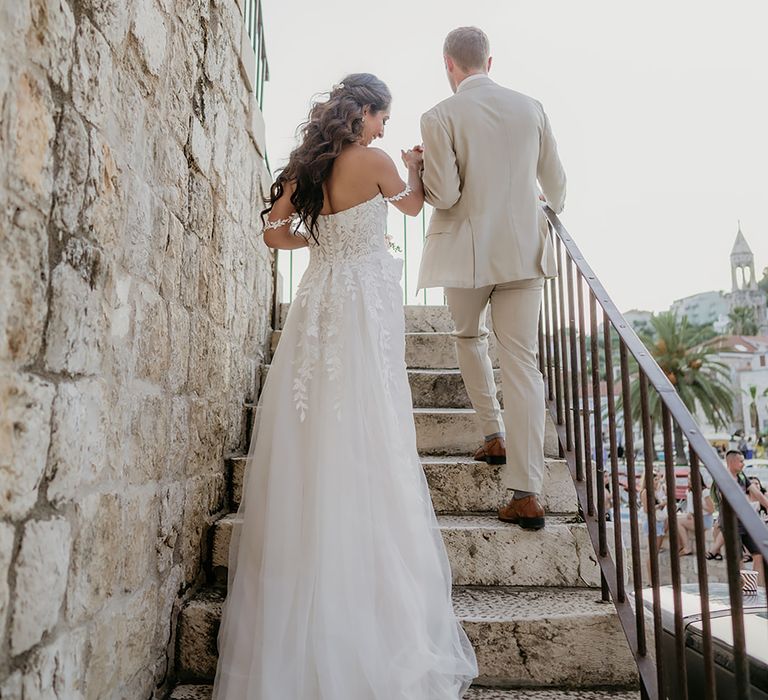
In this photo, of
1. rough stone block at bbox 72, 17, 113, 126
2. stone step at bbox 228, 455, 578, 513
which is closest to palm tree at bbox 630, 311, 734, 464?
stone step at bbox 228, 455, 578, 513

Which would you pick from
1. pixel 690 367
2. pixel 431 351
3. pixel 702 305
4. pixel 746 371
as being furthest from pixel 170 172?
pixel 702 305

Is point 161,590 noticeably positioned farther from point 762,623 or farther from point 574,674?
point 762,623

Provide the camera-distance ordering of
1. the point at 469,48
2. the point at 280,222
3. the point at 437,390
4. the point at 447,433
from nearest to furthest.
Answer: the point at 280,222
the point at 469,48
the point at 447,433
the point at 437,390

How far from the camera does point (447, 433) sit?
3197mm

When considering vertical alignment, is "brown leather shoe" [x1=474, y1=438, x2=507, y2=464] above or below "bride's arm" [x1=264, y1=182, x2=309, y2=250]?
below

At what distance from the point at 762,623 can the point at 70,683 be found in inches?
78.9

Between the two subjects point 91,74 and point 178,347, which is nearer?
point 91,74

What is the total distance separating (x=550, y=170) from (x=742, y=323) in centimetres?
6646

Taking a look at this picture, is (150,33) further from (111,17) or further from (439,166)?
(439,166)

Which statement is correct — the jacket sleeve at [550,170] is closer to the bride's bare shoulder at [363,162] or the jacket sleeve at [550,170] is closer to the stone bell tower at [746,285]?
the bride's bare shoulder at [363,162]

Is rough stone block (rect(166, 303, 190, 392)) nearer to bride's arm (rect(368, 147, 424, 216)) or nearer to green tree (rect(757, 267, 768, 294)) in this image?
bride's arm (rect(368, 147, 424, 216))

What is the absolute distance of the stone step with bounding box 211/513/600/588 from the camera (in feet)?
7.81

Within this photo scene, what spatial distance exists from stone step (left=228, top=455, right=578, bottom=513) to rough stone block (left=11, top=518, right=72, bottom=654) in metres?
1.47

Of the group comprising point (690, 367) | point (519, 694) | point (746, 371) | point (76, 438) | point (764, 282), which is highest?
point (764, 282)
